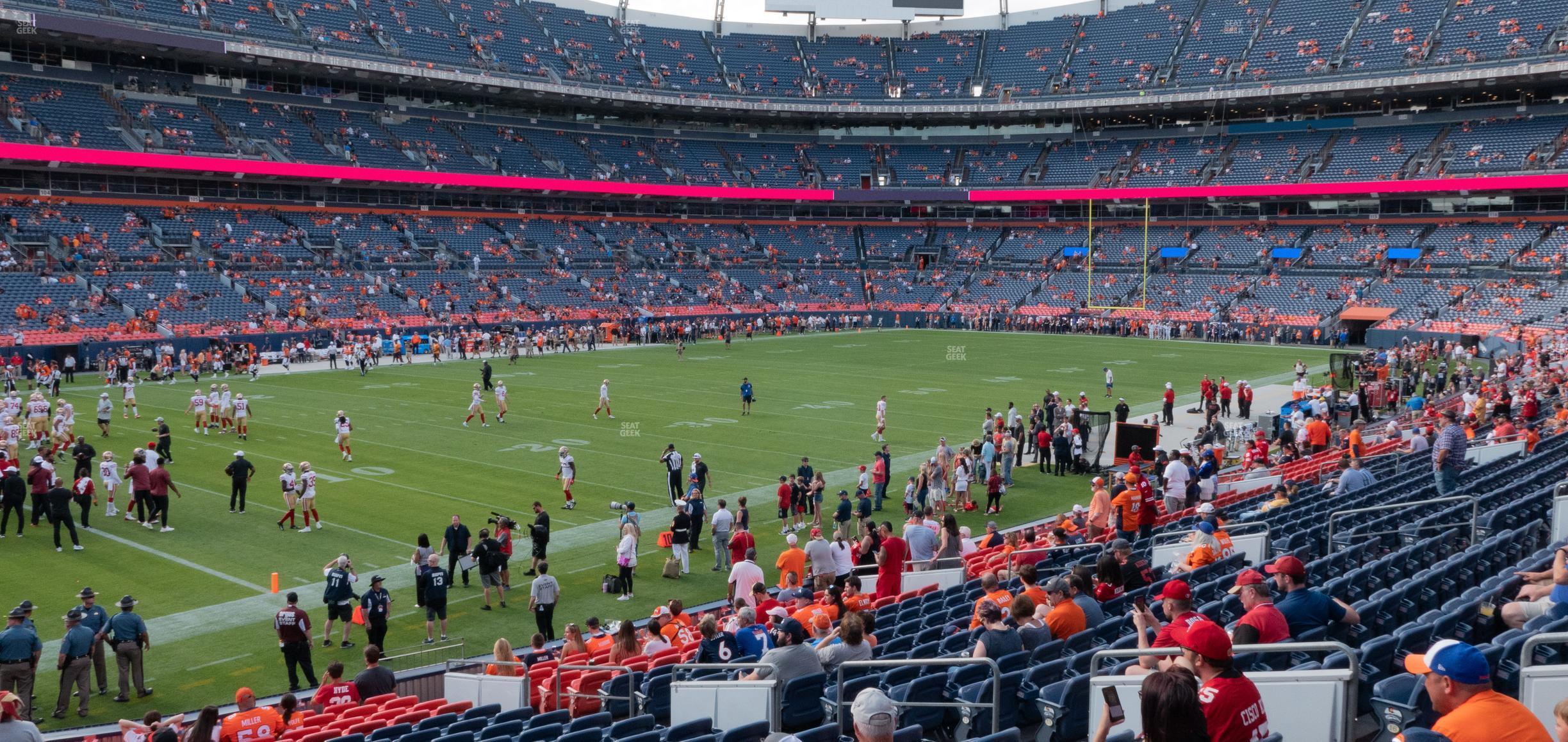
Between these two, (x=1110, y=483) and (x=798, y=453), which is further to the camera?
(x=798, y=453)

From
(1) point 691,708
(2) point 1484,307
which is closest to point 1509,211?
(2) point 1484,307

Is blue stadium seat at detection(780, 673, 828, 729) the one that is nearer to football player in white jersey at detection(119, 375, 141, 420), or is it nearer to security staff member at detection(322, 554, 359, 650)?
security staff member at detection(322, 554, 359, 650)

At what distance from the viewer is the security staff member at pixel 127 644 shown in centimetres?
1259

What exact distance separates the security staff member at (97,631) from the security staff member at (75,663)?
0.37 ft

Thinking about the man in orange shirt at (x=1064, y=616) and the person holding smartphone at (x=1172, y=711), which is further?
the man in orange shirt at (x=1064, y=616)

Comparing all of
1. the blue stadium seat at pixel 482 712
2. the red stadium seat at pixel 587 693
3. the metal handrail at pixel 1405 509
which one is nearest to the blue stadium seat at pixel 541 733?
the blue stadium seat at pixel 482 712

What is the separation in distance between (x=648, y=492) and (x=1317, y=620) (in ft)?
57.2

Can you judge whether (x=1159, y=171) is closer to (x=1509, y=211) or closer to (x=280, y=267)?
(x=1509, y=211)

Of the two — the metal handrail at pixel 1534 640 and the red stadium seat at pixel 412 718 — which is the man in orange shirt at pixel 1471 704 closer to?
the metal handrail at pixel 1534 640

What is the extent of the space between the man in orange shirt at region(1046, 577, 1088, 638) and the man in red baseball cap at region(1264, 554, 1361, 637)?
180 centimetres

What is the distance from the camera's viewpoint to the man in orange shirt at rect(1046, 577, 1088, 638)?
8.73 metres

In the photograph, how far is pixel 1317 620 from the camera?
715 cm

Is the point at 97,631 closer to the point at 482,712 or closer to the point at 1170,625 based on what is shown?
the point at 482,712

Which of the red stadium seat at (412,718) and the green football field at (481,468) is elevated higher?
the red stadium seat at (412,718)
